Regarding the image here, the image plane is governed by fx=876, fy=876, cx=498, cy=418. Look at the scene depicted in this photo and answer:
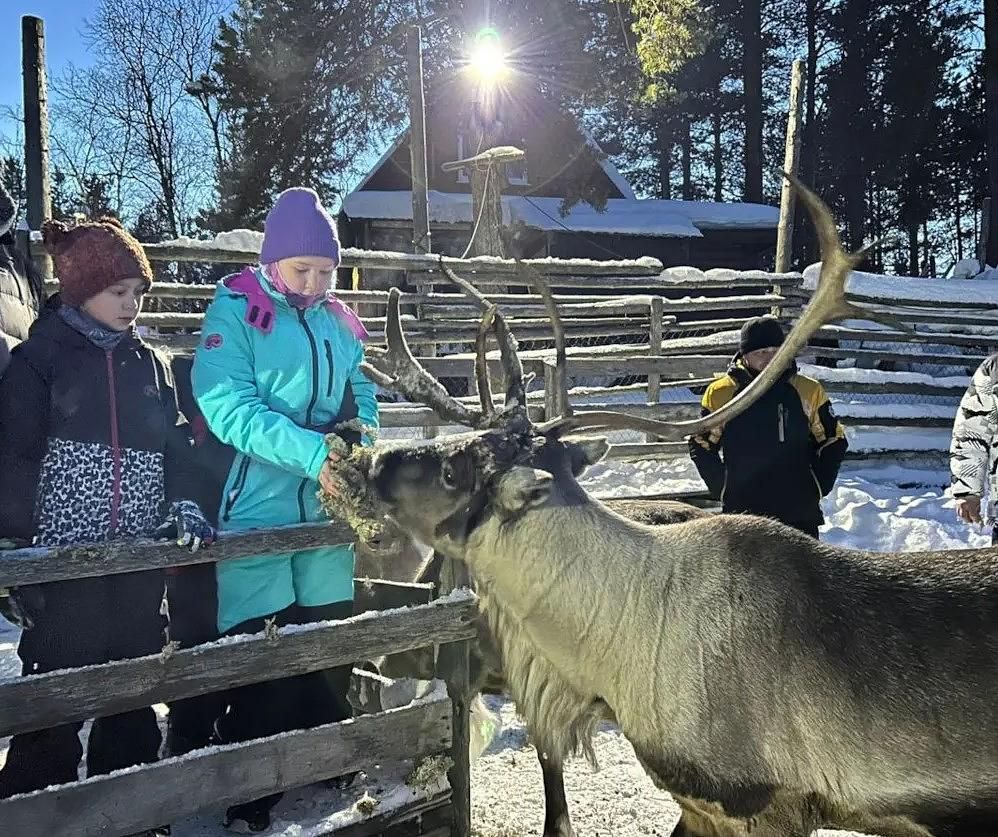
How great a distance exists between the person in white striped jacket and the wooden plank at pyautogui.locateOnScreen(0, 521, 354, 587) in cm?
270

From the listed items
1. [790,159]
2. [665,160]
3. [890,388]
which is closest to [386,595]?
[790,159]

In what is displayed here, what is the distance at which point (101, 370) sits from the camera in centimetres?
246

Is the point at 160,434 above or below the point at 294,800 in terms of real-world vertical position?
above

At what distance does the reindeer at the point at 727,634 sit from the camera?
2318 millimetres

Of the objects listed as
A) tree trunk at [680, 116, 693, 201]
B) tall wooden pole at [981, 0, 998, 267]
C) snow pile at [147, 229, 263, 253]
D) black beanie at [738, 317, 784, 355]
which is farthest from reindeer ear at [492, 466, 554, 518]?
tree trunk at [680, 116, 693, 201]

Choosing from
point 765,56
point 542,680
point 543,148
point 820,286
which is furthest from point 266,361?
point 765,56

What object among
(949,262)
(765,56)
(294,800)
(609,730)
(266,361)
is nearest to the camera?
(266,361)

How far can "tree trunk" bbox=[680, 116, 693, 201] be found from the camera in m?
25.8

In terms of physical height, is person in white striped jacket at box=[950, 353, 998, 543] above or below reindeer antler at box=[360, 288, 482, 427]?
below

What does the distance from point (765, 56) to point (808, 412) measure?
2370 centimetres

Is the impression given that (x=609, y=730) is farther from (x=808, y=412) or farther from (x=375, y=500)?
A: (x=375, y=500)

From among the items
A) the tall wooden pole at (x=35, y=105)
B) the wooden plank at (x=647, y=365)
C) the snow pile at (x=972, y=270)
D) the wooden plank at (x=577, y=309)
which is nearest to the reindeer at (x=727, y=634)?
the tall wooden pole at (x=35, y=105)

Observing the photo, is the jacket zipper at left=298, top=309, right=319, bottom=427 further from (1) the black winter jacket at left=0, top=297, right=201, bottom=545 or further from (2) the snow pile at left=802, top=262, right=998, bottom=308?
(2) the snow pile at left=802, top=262, right=998, bottom=308

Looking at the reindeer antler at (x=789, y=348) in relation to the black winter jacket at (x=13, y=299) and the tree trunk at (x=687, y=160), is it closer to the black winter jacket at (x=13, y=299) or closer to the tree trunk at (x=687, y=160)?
the black winter jacket at (x=13, y=299)
